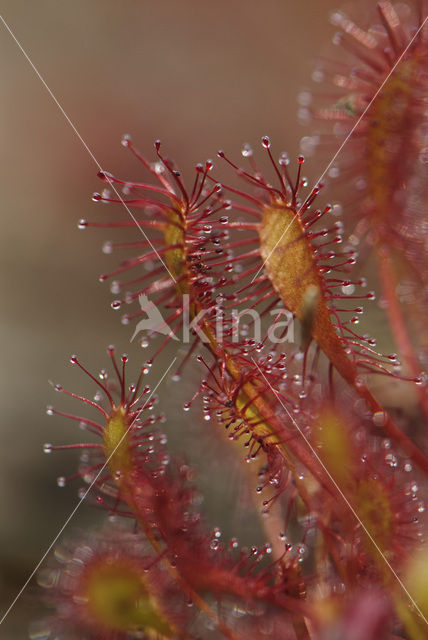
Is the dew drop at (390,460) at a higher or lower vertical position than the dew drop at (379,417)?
lower

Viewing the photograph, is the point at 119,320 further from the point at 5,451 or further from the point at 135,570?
the point at 135,570

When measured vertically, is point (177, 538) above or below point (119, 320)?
below

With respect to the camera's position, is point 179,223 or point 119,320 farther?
point 119,320

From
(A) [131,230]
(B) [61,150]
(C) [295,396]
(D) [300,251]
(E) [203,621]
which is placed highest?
(B) [61,150]

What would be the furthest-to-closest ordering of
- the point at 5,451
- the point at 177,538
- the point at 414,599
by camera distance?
1. the point at 5,451
2. the point at 177,538
3. the point at 414,599

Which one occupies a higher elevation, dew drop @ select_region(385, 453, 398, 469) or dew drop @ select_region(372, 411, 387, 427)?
dew drop @ select_region(372, 411, 387, 427)

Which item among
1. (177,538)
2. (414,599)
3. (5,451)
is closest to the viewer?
(414,599)

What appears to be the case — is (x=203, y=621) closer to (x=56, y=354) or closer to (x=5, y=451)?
(x=5, y=451)

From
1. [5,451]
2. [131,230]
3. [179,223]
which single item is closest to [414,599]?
[179,223]
